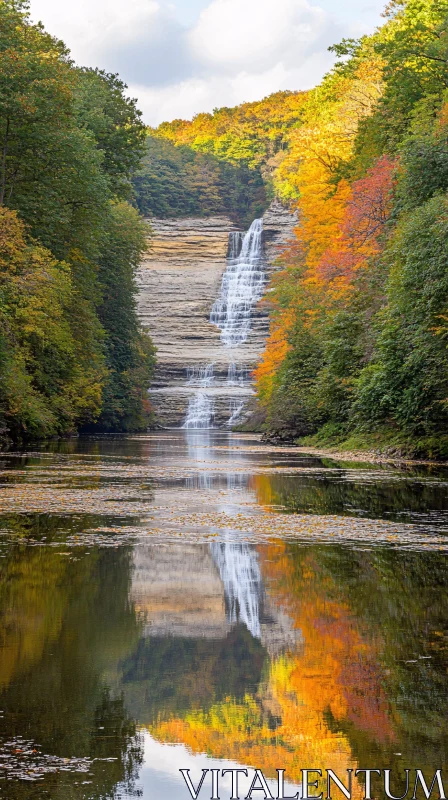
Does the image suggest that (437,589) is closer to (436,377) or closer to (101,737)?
(101,737)

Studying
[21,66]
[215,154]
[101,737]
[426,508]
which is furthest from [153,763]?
[215,154]

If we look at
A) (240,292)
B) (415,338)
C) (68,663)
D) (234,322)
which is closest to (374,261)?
(415,338)

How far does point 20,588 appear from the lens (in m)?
6.00

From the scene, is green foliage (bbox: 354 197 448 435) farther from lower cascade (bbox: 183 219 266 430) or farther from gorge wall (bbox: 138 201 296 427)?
gorge wall (bbox: 138 201 296 427)

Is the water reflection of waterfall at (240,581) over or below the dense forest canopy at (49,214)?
below

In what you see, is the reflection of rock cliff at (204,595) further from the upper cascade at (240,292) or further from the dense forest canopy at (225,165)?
the dense forest canopy at (225,165)

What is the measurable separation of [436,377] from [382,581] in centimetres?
1675

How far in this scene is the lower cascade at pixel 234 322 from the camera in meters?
69.9

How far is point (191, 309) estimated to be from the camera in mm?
86688

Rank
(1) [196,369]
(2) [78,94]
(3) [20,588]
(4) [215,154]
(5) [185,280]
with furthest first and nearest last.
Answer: (4) [215,154] → (5) [185,280] → (1) [196,369] → (2) [78,94] → (3) [20,588]

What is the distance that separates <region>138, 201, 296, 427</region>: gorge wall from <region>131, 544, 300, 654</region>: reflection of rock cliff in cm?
6088

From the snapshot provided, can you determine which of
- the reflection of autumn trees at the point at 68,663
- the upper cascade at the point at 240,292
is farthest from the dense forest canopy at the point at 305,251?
the upper cascade at the point at 240,292

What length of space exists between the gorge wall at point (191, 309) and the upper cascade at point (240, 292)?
72cm

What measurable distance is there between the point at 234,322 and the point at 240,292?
3808 millimetres
